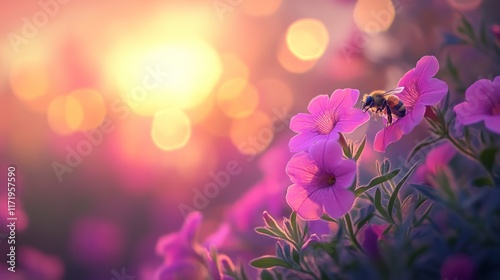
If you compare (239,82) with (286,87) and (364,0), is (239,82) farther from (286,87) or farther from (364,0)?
(364,0)

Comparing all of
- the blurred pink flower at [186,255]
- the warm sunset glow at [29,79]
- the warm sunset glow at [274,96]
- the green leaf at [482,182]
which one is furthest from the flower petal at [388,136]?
the warm sunset glow at [29,79]

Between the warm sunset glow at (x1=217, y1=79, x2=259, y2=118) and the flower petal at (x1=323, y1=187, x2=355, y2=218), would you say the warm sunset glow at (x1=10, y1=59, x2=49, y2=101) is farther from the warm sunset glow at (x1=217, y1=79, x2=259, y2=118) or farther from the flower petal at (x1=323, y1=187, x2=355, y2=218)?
the flower petal at (x1=323, y1=187, x2=355, y2=218)

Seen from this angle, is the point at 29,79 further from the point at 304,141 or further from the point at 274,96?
the point at 304,141

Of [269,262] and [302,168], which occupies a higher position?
[302,168]

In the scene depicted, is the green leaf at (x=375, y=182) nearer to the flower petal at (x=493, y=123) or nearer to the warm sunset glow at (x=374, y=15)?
the flower petal at (x=493, y=123)

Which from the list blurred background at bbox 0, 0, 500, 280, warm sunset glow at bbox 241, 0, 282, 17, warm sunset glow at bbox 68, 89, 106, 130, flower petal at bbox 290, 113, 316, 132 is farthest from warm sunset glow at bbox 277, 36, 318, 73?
flower petal at bbox 290, 113, 316, 132

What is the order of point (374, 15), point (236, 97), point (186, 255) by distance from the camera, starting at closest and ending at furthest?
point (186, 255), point (374, 15), point (236, 97)

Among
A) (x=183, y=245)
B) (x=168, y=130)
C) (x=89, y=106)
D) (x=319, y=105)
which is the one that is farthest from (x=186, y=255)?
(x=89, y=106)
